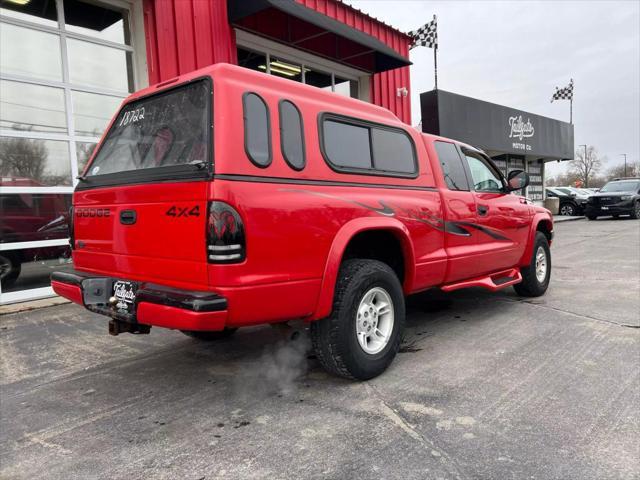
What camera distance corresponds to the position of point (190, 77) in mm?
2945

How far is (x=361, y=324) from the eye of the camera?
3277 mm

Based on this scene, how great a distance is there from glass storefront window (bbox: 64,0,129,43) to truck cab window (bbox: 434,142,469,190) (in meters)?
5.41

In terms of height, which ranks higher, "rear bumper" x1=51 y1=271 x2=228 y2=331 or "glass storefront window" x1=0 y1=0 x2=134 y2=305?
"glass storefront window" x1=0 y1=0 x2=134 y2=305

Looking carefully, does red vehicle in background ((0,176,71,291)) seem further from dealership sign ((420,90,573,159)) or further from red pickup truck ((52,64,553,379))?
dealership sign ((420,90,573,159))

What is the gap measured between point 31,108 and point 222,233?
533 cm

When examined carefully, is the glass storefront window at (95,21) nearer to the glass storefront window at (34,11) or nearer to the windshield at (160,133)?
the glass storefront window at (34,11)

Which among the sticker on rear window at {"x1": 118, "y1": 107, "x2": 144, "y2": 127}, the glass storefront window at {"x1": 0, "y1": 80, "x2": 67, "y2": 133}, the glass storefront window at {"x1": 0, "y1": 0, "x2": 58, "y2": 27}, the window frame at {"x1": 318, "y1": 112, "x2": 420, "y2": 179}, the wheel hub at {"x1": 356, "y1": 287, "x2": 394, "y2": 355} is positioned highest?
the glass storefront window at {"x1": 0, "y1": 0, "x2": 58, "y2": 27}

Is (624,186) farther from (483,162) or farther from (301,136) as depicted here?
(301,136)

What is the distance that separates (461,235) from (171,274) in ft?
8.90

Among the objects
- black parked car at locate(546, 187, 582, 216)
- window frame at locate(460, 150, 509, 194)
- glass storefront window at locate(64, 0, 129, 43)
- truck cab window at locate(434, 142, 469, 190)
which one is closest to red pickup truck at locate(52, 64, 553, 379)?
truck cab window at locate(434, 142, 469, 190)

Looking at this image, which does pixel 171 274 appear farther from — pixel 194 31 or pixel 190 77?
pixel 194 31

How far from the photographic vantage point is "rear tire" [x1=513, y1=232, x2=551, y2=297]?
5648mm

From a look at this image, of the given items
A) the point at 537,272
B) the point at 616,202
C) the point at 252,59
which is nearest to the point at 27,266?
the point at 252,59

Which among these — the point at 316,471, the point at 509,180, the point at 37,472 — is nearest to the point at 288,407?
the point at 316,471
